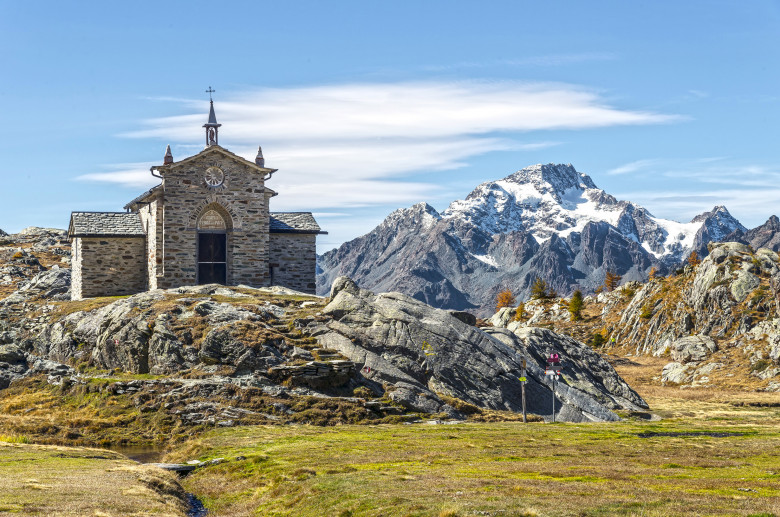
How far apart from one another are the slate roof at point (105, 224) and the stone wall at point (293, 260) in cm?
1152

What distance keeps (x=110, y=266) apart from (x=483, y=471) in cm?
5156

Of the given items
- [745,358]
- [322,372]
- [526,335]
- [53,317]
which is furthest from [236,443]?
[745,358]

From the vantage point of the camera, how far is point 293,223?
7906 cm

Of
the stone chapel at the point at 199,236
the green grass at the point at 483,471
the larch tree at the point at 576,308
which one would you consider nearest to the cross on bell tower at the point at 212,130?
the stone chapel at the point at 199,236

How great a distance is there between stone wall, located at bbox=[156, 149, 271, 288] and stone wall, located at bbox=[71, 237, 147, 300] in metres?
5.38

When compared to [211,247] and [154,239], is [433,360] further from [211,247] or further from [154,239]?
[154,239]

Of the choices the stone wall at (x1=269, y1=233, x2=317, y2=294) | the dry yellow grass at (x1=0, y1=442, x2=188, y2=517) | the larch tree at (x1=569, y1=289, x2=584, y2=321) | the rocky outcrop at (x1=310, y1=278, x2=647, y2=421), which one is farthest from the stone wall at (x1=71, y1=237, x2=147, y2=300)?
the larch tree at (x1=569, y1=289, x2=584, y2=321)

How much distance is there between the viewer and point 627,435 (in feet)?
155

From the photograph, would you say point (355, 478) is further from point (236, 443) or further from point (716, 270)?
point (716, 270)

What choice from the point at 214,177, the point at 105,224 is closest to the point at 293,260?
the point at 214,177

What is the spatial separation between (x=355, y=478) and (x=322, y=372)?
23607 mm

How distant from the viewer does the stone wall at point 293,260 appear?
77562 mm

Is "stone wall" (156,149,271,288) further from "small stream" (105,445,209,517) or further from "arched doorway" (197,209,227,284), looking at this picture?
"small stream" (105,445,209,517)

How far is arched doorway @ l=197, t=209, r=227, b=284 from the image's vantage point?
73.4m
